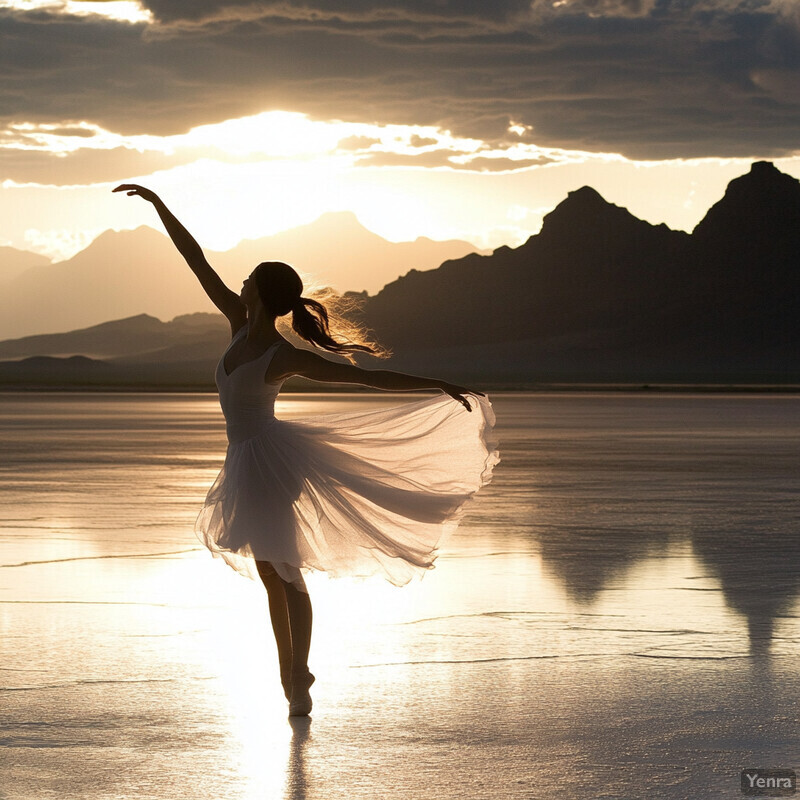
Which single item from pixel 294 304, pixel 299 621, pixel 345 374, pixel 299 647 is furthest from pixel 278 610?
pixel 294 304

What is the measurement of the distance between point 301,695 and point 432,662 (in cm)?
126

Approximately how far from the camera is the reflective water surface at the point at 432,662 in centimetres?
584

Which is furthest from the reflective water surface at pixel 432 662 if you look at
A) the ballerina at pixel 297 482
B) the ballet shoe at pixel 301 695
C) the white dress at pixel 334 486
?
the white dress at pixel 334 486

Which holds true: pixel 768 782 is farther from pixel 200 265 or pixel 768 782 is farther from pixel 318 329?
pixel 200 265

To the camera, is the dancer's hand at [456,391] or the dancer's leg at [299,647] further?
the dancer's hand at [456,391]

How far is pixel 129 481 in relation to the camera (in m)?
19.6

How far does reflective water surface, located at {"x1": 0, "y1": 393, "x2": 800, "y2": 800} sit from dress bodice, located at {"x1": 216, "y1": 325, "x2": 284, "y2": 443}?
1263 millimetres

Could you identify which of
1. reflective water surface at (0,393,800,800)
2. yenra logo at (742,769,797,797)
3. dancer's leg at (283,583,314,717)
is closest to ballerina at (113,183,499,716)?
dancer's leg at (283,583,314,717)

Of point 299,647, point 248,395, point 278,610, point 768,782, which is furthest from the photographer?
point 278,610

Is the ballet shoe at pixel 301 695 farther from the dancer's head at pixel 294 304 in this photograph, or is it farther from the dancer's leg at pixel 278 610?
the dancer's head at pixel 294 304

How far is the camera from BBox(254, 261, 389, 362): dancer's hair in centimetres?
719

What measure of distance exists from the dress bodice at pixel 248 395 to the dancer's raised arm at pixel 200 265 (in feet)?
0.79

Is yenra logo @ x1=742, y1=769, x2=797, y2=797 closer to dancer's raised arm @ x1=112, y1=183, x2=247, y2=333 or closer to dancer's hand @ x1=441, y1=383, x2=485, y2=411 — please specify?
dancer's hand @ x1=441, y1=383, x2=485, y2=411

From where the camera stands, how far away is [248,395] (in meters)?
7.14
